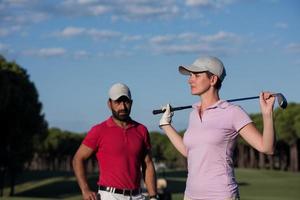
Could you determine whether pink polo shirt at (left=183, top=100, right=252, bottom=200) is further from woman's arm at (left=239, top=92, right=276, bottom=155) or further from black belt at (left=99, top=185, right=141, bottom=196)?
black belt at (left=99, top=185, right=141, bottom=196)

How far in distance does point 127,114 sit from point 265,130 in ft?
11.2

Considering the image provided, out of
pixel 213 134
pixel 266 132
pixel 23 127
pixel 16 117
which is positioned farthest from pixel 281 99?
pixel 23 127

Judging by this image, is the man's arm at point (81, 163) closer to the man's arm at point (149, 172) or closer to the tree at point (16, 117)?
the man's arm at point (149, 172)

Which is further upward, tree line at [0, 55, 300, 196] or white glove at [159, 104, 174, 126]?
tree line at [0, 55, 300, 196]

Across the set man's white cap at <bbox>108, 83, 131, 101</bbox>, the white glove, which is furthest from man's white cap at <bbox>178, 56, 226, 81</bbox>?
man's white cap at <bbox>108, 83, 131, 101</bbox>

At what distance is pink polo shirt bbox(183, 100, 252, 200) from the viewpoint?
7.43 meters

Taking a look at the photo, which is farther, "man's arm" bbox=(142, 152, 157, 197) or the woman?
"man's arm" bbox=(142, 152, 157, 197)

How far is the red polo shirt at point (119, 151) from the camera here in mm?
10172

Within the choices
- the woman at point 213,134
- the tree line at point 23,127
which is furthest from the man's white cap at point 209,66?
the tree line at point 23,127

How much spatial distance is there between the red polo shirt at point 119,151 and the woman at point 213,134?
8.16 ft

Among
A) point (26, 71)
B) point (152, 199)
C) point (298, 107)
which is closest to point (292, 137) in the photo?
point (298, 107)

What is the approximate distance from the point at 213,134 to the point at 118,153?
287cm

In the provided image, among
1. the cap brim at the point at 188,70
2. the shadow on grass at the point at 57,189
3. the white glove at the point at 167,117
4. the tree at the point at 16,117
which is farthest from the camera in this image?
the tree at the point at 16,117

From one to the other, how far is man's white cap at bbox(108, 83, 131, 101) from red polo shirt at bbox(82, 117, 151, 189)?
30 cm
